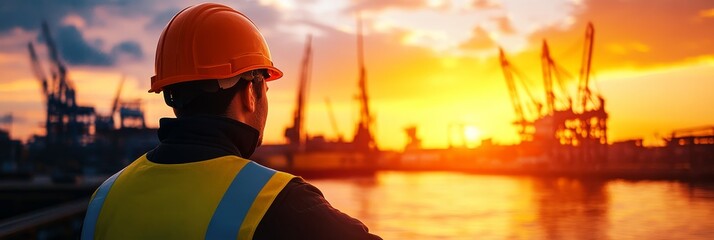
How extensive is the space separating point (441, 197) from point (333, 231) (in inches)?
3224

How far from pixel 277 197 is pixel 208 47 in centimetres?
44

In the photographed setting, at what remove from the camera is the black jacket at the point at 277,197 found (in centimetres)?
118

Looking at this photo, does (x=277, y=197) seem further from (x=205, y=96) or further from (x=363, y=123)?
(x=363, y=123)

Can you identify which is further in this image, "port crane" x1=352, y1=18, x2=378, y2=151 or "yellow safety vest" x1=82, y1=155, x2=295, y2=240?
"port crane" x1=352, y1=18, x2=378, y2=151

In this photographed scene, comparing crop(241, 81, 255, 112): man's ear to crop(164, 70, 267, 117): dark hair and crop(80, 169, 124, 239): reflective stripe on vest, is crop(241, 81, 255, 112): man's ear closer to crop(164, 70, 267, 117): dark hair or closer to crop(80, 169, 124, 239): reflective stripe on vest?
crop(164, 70, 267, 117): dark hair

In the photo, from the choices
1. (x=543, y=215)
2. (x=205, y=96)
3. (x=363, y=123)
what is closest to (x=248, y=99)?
(x=205, y=96)

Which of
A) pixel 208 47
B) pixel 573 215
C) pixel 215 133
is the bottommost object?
pixel 573 215

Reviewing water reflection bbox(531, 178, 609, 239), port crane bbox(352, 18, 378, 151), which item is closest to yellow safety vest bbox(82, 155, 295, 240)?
water reflection bbox(531, 178, 609, 239)

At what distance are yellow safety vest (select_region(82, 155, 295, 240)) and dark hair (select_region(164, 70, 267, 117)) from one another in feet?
0.43

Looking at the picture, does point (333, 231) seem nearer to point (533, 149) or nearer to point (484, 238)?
point (484, 238)

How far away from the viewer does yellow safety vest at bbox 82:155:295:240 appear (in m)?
1.24

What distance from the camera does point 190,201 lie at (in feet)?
4.28

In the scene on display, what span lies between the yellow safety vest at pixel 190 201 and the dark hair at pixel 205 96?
0.13 meters

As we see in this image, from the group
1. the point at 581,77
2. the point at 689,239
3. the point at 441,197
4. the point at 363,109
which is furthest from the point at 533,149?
the point at 689,239
